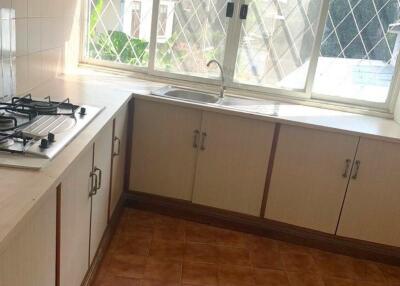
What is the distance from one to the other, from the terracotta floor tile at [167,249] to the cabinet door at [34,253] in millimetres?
1058

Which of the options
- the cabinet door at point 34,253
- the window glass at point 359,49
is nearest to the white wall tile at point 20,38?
the cabinet door at point 34,253

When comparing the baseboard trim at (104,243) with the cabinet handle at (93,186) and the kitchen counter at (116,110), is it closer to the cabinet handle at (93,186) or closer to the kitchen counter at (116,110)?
the cabinet handle at (93,186)

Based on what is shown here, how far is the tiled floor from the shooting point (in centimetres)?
229

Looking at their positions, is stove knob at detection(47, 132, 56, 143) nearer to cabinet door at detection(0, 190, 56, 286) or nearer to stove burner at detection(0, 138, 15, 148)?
stove burner at detection(0, 138, 15, 148)

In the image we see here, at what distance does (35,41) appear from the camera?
239 cm

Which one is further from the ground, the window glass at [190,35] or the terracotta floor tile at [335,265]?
the window glass at [190,35]

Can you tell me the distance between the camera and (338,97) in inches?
118

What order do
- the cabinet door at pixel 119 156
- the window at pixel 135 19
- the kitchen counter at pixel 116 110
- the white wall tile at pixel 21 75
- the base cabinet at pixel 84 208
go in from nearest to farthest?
the kitchen counter at pixel 116 110 < the base cabinet at pixel 84 208 < the white wall tile at pixel 21 75 < the cabinet door at pixel 119 156 < the window at pixel 135 19

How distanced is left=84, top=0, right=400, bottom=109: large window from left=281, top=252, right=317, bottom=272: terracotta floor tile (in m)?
1.13

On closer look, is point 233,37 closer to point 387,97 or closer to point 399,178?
point 387,97

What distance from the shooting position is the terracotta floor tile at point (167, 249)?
2455 millimetres

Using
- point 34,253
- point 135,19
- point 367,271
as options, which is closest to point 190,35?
point 135,19

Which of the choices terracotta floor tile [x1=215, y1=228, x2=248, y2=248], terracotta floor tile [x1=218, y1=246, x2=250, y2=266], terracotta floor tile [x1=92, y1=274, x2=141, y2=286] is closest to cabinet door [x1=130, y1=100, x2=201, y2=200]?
terracotta floor tile [x1=215, y1=228, x2=248, y2=248]

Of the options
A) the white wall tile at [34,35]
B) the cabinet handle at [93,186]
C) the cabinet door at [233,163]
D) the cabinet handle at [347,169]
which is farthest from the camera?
the cabinet door at [233,163]
